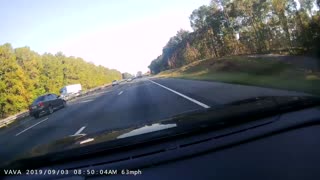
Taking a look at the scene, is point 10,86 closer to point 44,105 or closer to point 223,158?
point 44,105

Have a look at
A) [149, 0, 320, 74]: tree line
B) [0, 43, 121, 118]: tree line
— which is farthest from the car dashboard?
[149, 0, 320, 74]: tree line

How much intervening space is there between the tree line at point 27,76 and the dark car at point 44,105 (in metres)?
21.9

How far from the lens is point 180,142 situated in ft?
11.0

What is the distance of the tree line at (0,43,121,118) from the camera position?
53000 mm

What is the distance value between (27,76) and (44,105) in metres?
34.7

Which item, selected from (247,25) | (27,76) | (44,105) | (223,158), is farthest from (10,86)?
(247,25)

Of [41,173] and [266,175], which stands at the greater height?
[41,173]

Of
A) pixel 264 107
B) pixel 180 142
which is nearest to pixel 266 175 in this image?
pixel 180 142

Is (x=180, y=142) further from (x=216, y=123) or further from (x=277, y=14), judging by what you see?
(x=277, y=14)

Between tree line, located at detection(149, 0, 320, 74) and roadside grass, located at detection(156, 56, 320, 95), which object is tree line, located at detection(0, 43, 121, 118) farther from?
tree line, located at detection(149, 0, 320, 74)

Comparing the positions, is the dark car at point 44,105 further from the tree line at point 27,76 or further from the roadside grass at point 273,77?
the tree line at point 27,76

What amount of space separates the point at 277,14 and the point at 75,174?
3619 inches

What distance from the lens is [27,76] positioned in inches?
2488

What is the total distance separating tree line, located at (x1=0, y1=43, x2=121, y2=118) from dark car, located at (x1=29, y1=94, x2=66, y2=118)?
21944 millimetres
